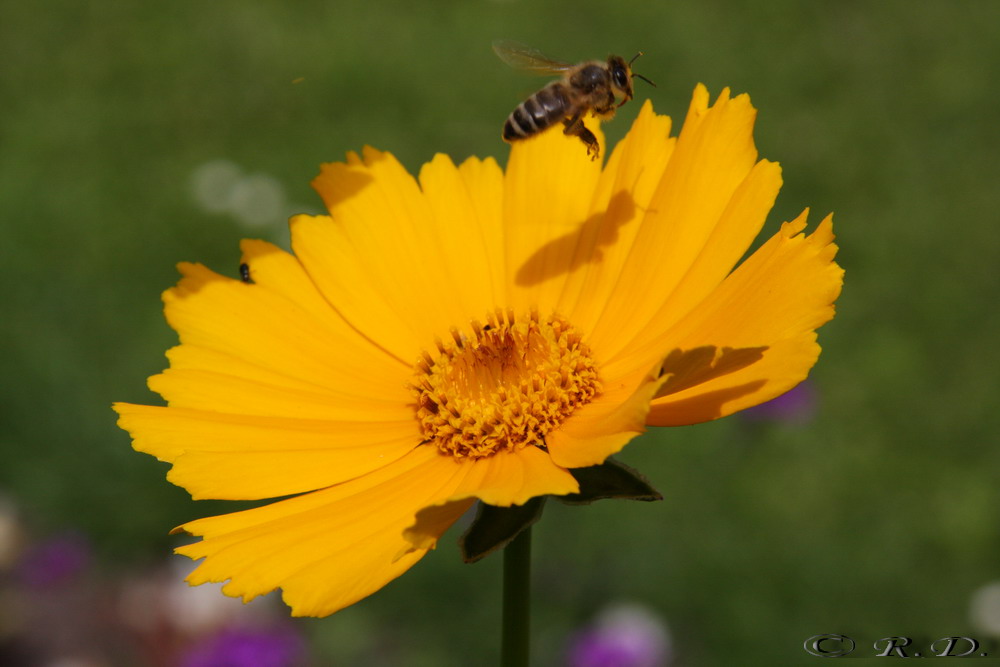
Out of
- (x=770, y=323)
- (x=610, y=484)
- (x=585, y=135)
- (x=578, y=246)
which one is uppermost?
(x=585, y=135)

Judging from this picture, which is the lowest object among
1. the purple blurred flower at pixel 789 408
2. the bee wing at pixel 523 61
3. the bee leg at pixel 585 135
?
the bee leg at pixel 585 135

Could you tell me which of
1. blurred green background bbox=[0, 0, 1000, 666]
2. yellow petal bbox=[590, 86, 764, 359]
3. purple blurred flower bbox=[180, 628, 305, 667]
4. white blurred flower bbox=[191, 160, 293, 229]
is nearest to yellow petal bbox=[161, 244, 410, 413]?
yellow petal bbox=[590, 86, 764, 359]

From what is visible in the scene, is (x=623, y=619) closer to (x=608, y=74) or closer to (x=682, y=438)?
(x=682, y=438)

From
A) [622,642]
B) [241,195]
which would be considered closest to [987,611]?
A: [622,642]

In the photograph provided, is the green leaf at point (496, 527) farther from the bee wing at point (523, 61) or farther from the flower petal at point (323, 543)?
the bee wing at point (523, 61)

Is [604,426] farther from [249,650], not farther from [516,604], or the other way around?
[249,650]

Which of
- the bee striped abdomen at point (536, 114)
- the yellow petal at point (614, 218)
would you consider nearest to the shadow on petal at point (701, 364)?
the yellow petal at point (614, 218)
